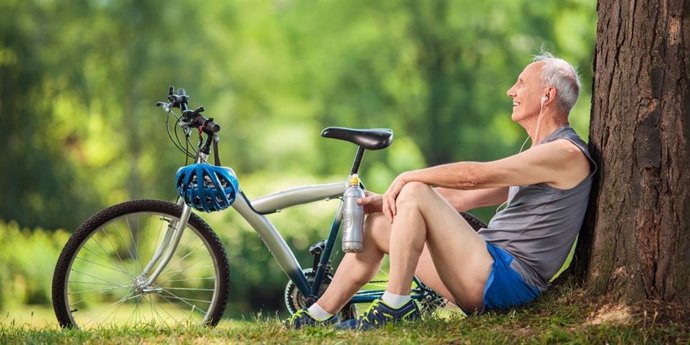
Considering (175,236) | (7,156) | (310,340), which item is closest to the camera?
(310,340)

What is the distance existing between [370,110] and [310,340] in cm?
1618

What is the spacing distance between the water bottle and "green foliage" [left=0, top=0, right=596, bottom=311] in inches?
511

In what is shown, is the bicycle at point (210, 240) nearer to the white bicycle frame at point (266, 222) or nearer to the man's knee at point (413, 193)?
the white bicycle frame at point (266, 222)

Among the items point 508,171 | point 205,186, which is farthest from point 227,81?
point 508,171

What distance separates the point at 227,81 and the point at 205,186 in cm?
1703

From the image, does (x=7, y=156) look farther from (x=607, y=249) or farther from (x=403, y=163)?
(x=607, y=249)

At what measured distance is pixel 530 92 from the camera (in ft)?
15.3

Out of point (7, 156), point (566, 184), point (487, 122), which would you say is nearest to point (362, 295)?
point (566, 184)

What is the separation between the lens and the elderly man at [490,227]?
439cm

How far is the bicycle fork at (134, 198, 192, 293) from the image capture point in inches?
196

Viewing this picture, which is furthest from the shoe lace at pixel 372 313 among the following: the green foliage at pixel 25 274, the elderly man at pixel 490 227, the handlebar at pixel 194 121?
the green foliage at pixel 25 274

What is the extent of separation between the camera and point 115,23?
65.5ft

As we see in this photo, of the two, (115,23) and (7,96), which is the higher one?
(115,23)

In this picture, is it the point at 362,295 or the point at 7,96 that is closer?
the point at 362,295
